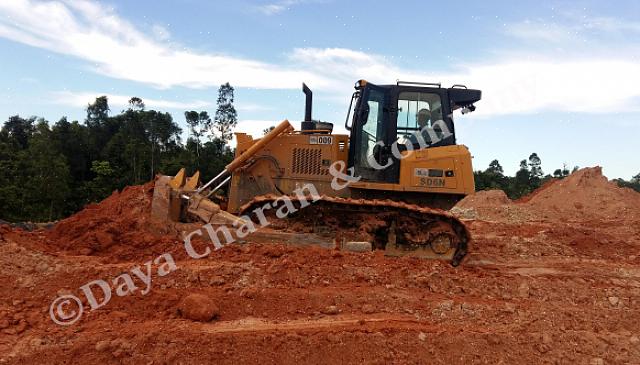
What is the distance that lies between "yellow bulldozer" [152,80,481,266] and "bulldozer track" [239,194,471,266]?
0.02m

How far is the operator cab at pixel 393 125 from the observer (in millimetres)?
8031

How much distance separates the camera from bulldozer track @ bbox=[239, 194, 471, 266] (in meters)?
7.29

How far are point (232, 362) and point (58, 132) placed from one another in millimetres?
36777

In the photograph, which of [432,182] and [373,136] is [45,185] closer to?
[373,136]

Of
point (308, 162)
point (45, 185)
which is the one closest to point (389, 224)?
point (308, 162)

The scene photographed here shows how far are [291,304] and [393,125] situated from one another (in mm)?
3803

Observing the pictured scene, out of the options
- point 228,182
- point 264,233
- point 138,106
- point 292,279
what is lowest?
point 292,279

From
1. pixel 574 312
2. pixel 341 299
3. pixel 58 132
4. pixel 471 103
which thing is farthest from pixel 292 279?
pixel 58 132

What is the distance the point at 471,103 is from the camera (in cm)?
845

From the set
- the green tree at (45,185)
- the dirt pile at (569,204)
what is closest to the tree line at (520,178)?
the dirt pile at (569,204)

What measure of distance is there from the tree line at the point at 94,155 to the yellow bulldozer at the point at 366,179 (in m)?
21.7

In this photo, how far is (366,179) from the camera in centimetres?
806

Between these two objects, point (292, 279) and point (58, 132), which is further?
→ point (58, 132)

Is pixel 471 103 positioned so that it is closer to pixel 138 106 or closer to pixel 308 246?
pixel 308 246
